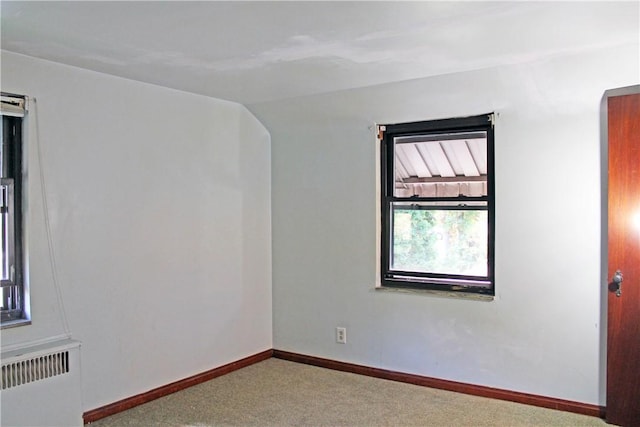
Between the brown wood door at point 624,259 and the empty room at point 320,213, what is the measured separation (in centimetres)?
1

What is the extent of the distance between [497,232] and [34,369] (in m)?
2.89

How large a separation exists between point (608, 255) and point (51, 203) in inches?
127

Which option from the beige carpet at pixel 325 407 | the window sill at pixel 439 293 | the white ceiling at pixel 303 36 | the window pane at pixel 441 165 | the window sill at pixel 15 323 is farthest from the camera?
the window pane at pixel 441 165

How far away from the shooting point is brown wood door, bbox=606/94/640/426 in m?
3.01

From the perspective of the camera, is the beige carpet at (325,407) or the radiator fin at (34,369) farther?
the beige carpet at (325,407)

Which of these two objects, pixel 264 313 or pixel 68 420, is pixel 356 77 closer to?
pixel 264 313

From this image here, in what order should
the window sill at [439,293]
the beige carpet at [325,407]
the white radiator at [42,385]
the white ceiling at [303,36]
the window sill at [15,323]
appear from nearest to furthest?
the white ceiling at [303,36] → the white radiator at [42,385] → the window sill at [15,323] → the beige carpet at [325,407] → the window sill at [439,293]

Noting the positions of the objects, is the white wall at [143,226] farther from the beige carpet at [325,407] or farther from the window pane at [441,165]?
the window pane at [441,165]

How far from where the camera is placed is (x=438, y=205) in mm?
3924

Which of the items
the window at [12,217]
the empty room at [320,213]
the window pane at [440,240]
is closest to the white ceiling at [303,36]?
the empty room at [320,213]

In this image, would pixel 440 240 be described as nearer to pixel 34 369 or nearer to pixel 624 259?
pixel 624 259

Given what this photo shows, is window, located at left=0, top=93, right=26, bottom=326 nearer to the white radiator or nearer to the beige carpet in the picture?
the white radiator

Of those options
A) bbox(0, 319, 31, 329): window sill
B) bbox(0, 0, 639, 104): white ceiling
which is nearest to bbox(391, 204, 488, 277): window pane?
bbox(0, 0, 639, 104): white ceiling

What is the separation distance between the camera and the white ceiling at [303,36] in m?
2.30
